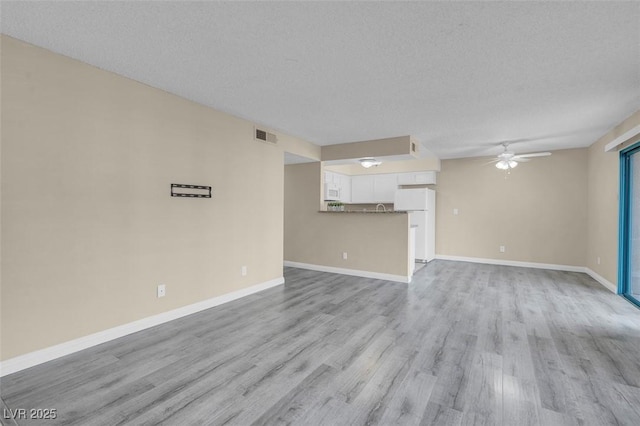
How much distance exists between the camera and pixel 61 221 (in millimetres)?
2455

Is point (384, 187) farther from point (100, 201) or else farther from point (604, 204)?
point (100, 201)

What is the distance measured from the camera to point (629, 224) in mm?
4328

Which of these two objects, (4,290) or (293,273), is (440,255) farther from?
(4,290)

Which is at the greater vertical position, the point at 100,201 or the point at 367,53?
the point at 367,53

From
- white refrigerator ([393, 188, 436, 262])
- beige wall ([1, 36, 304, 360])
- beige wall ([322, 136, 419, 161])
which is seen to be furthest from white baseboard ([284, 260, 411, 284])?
beige wall ([1, 36, 304, 360])

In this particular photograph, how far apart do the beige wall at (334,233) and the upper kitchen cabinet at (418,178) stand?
2304 millimetres

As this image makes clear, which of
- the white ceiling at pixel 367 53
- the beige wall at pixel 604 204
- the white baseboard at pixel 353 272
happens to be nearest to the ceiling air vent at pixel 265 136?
the white ceiling at pixel 367 53

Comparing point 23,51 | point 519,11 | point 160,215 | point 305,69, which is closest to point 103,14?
point 23,51

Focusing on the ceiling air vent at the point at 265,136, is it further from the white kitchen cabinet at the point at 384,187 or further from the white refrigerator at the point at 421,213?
the white kitchen cabinet at the point at 384,187

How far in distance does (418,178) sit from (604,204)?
131 inches

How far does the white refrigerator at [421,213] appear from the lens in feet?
21.8

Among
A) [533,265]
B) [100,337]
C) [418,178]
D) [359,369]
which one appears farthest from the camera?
[418,178]

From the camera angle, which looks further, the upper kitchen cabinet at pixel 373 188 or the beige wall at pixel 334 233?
the upper kitchen cabinet at pixel 373 188

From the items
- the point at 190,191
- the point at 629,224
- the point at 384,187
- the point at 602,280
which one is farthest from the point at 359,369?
the point at 384,187
